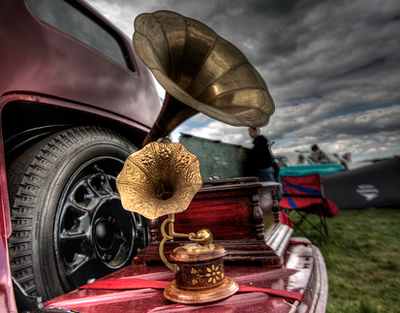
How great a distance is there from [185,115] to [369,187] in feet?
16.6

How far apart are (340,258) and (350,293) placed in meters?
0.78

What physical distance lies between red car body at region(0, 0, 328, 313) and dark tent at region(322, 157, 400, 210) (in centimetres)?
420

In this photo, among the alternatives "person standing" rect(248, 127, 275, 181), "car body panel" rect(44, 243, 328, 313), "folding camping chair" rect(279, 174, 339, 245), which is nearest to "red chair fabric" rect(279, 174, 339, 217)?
"folding camping chair" rect(279, 174, 339, 245)

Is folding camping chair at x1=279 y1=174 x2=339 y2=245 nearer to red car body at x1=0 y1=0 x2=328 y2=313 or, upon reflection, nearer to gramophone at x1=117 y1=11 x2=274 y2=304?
red car body at x1=0 y1=0 x2=328 y2=313

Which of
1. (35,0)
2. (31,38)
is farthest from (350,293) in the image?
(35,0)

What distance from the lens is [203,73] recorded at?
4.79 feet

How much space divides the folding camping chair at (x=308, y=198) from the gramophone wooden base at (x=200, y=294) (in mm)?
2461

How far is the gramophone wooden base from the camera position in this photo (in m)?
0.76

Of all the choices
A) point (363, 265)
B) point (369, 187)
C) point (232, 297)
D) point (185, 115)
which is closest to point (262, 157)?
point (363, 265)

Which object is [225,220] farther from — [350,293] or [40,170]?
[350,293]

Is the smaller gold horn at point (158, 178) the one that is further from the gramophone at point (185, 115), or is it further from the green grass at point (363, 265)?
the green grass at point (363, 265)

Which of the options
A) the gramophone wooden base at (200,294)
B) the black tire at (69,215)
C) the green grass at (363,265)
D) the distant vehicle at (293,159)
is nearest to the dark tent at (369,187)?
the green grass at (363,265)

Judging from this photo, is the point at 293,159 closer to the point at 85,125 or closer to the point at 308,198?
the point at 308,198

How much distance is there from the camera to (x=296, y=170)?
6707 millimetres
